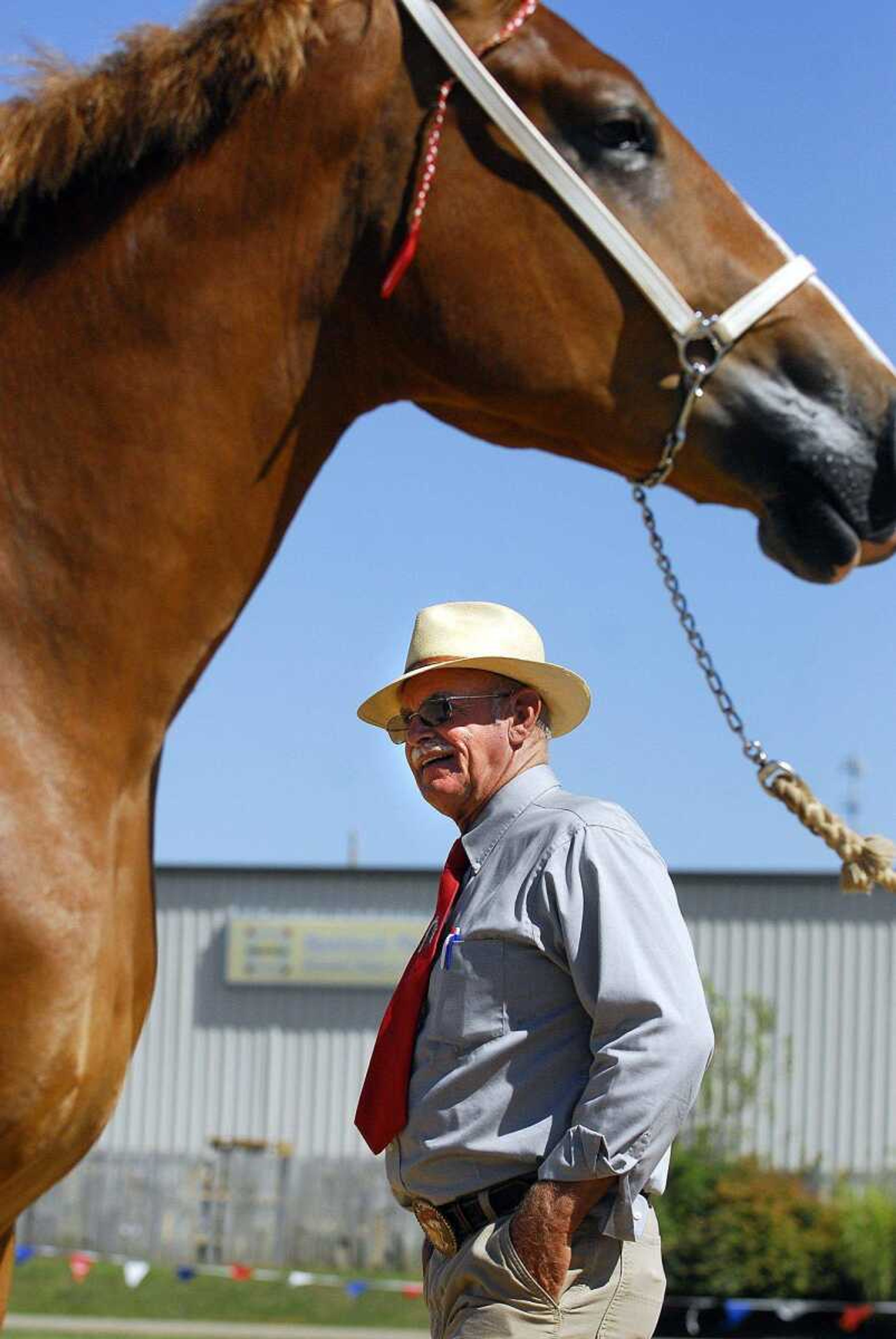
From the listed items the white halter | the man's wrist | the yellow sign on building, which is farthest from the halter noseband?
the yellow sign on building

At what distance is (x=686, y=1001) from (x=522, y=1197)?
43cm

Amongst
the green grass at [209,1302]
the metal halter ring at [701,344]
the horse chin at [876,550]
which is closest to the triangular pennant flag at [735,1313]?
the green grass at [209,1302]

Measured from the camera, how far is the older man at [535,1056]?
2.64 metres

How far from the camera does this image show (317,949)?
2914 centimetres

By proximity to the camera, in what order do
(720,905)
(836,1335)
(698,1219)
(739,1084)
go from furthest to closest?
(720,905) → (739,1084) → (698,1219) → (836,1335)

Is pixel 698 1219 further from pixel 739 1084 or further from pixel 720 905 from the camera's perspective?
pixel 720 905

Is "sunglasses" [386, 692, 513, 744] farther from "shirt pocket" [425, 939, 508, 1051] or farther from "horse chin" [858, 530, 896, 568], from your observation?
"horse chin" [858, 530, 896, 568]

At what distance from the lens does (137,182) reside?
99.3 inches

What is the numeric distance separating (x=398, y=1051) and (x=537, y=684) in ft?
2.42

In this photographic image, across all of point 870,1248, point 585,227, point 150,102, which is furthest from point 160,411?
point 870,1248

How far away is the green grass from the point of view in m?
18.2

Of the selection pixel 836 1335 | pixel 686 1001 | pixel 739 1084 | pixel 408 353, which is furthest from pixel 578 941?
pixel 739 1084

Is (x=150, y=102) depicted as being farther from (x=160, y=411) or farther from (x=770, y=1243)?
(x=770, y=1243)

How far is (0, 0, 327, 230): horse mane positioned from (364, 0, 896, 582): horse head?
19cm
